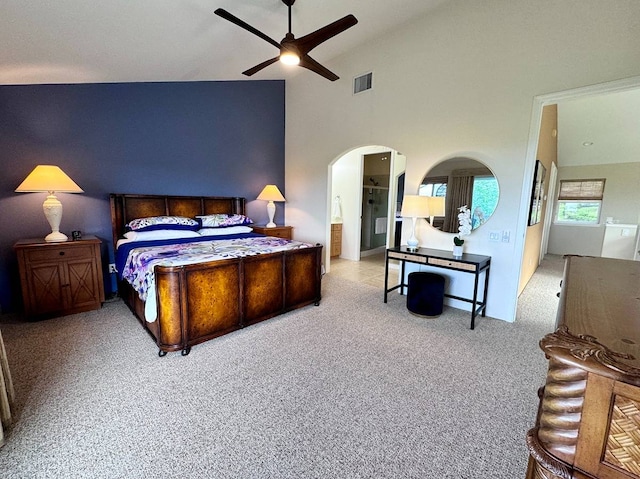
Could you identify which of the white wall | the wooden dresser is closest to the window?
the white wall

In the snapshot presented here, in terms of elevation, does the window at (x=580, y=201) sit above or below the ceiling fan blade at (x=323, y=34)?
below

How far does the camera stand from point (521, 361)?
249 centimetres

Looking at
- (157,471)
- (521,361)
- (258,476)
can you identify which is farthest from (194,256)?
(521,361)

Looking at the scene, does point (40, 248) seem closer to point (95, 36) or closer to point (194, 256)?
point (194, 256)

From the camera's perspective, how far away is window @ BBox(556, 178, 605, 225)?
678cm

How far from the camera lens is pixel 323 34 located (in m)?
2.56

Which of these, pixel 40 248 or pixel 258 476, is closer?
pixel 258 476

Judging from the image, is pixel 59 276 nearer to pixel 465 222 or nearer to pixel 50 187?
pixel 50 187

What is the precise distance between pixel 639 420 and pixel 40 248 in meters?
4.35

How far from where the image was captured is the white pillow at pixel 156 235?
11.7 ft

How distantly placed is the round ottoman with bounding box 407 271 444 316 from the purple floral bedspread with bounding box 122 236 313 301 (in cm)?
145

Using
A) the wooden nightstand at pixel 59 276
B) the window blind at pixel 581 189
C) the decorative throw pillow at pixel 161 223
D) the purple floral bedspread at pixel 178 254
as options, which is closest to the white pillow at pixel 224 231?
the decorative throw pillow at pixel 161 223

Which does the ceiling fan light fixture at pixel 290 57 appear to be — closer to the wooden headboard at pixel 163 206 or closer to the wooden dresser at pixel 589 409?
the wooden headboard at pixel 163 206

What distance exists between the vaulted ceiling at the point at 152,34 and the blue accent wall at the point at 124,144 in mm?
264
